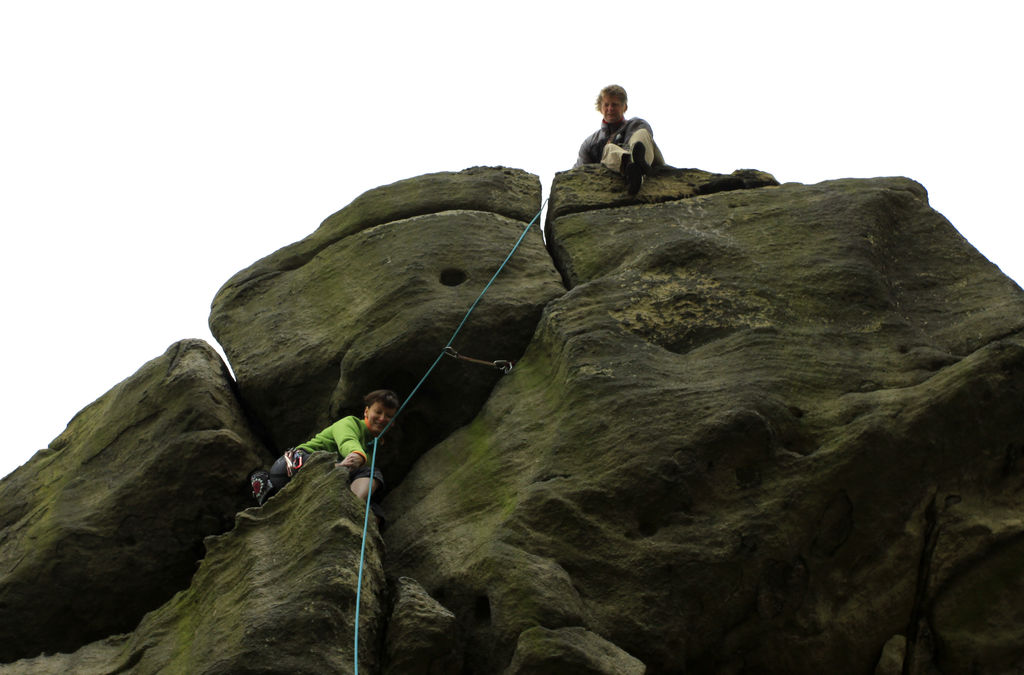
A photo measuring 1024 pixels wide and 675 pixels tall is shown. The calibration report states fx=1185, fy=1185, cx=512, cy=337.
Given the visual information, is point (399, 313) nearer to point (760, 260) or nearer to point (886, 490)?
point (760, 260)

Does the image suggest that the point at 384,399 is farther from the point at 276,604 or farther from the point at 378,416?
the point at 276,604

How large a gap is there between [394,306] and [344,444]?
55.2 inches

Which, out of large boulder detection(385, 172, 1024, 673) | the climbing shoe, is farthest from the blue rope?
the climbing shoe

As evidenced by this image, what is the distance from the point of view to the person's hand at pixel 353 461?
934cm

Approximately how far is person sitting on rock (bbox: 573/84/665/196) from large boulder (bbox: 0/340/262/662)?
4.45 m

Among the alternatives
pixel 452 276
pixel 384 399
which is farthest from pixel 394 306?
pixel 384 399

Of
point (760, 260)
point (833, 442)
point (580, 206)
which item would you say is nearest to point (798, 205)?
point (760, 260)

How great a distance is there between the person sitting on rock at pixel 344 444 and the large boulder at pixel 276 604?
761 mm

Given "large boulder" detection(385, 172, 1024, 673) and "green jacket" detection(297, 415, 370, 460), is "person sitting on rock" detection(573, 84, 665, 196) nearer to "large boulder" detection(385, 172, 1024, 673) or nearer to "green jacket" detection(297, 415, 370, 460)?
"large boulder" detection(385, 172, 1024, 673)

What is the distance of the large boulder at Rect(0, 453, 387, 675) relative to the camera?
24.8ft

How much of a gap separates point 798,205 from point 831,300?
4.55 feet

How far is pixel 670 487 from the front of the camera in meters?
8.43

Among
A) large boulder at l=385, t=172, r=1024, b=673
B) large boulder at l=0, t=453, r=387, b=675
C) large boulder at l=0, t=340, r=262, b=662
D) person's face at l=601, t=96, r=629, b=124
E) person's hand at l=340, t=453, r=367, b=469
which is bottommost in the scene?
large boulder at l=385, t=172, r=1024, b=673

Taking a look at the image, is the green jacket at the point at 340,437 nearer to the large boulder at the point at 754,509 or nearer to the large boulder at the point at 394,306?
the large boulder at the point at 394,306
